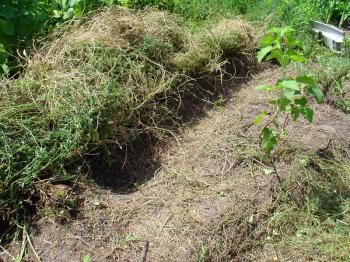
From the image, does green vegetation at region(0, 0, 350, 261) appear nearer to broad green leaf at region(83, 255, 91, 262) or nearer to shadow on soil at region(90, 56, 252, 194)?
shadow on soil at region(90, 56, 252, 194)

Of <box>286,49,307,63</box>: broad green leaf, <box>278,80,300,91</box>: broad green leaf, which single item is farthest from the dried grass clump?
<box>278,80,300,91</box>: broad green leaf

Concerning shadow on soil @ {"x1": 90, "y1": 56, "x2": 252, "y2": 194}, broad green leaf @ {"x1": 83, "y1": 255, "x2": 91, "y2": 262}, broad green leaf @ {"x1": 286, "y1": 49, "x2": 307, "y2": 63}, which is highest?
broad green leaf @ {"x1": 286, "y1": 49, "x2": 307, "y2": 63}

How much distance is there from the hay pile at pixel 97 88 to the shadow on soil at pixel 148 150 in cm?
9

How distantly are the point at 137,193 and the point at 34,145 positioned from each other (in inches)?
30.7

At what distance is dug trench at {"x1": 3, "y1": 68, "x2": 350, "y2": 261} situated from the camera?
2.69 metres

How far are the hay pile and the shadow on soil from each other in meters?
0.09

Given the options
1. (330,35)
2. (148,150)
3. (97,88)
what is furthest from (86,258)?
(330,35)

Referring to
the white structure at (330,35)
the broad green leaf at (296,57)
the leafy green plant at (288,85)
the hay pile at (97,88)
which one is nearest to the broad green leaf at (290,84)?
the leafy green plant at (288,85)

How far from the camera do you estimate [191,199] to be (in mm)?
3047

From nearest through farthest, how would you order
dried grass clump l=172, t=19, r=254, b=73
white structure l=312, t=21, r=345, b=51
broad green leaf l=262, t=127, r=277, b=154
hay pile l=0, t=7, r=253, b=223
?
hay pile l=0, t=7, r=253, b=223 → broad green leaf l=262, t=127, r=277, b=154 → dried grass clump l=172, t=19, r=254, b=73 → white structure l=312, t=21, r=345, b=51

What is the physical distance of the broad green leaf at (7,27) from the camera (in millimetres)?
3311

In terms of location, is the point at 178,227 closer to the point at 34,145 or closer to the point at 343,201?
the point at 34,145

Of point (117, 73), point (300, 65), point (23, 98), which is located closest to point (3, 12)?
point (23, 98)

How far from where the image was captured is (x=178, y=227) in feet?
9.31
